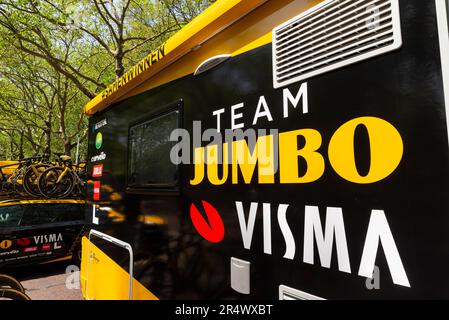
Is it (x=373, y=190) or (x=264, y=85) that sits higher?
(x=264, y=85)

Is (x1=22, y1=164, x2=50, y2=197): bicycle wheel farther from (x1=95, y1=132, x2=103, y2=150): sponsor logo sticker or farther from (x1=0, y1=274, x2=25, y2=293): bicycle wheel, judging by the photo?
(x1=95, y1=132, x2=103, y2=150): sponsor logo sticker

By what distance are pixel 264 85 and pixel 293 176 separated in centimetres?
48

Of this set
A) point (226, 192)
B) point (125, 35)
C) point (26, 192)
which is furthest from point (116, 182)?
point (125, 35)

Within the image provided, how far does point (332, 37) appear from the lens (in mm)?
1289

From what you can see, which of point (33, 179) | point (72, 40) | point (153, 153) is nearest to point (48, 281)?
point (33, 179)

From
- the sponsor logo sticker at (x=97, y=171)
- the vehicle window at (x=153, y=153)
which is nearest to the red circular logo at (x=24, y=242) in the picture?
the sponsor logo sticker at (x=97, y=171)

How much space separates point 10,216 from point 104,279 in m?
4.36

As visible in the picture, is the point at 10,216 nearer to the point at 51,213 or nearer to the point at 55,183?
the point at 51,213

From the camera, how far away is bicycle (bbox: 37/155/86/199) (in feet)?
30.7

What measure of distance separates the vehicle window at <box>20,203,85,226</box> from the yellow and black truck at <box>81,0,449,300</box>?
5194mm

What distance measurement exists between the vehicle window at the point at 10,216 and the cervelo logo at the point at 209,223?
19.5 feet

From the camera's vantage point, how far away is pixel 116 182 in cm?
313

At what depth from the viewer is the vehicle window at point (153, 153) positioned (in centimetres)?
226
